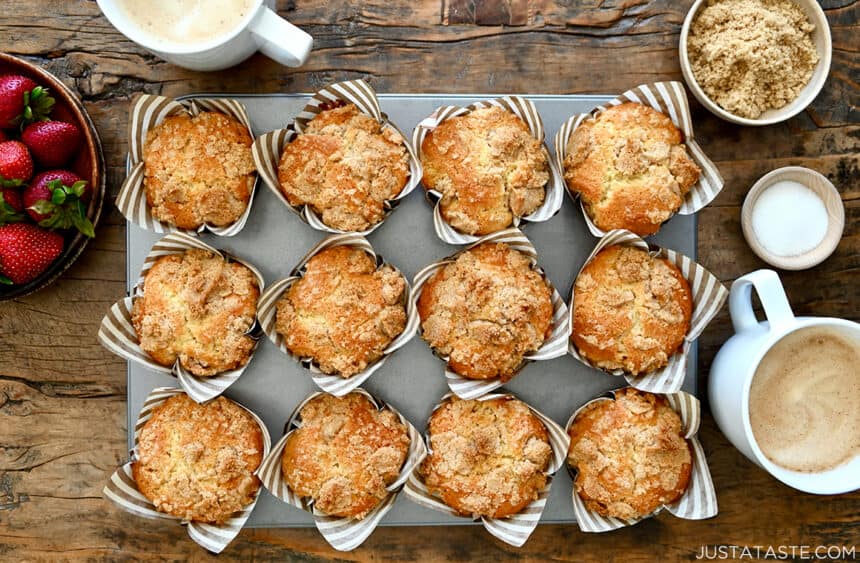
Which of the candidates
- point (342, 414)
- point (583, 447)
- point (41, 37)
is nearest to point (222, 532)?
point (342, 414)

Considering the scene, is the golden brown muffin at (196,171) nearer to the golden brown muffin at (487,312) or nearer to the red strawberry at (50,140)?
the red strawberry at (50,140)

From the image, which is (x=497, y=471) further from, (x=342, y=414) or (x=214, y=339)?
(x=214, y=339)

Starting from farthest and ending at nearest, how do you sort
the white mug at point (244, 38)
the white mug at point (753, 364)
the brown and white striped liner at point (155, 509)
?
the brown and white striped liner at point (155, 509)
the white mug at point (753, 364)
the white mug at point (244, 38)

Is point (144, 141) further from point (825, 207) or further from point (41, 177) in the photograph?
point (825, 207)

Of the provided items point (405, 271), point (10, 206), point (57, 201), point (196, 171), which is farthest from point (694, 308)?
point (10, 206)

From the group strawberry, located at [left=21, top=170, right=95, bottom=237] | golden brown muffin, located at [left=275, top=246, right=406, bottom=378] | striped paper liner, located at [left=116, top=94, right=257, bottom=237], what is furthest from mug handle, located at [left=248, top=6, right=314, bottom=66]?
strawberry, located at [left=21, top=170, right=95, bottom=237]

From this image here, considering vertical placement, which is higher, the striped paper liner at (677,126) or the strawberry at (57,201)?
the striped paper liner at (677,126)

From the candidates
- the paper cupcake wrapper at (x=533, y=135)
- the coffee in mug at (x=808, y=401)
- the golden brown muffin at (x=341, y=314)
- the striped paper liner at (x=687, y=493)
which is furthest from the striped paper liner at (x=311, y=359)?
the coffee in mug at (x=808, y=401)
